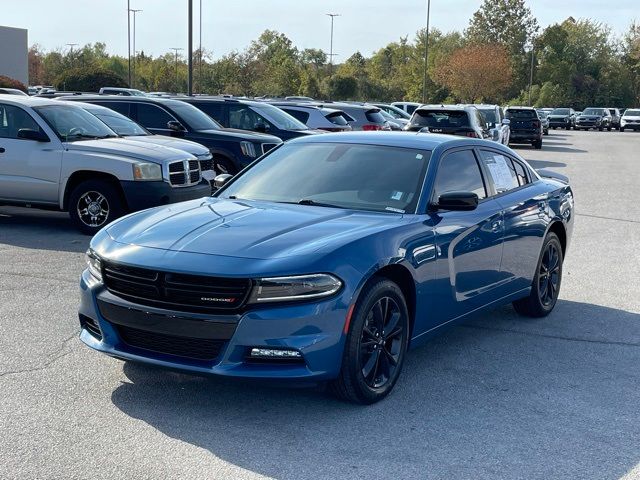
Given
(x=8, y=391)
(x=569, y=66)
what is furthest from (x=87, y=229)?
(x=569, y=66)

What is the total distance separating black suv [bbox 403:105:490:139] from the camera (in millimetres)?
21641

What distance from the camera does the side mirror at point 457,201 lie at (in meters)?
5.80

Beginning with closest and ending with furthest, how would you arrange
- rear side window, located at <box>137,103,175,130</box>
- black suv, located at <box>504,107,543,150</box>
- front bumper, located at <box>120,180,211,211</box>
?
front bumper, located at <box>120,180,211,211</box>
rear side window, located at <box>137,103,175,130</box>
black suv, located at <box>504,107,543,150</box>

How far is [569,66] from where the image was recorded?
101312mm

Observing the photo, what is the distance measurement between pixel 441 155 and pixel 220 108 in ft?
38.2

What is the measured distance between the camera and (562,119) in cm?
6600

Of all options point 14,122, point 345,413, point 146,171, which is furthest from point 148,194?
point 345,413

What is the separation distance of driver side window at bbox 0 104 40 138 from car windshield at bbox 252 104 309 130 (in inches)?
252

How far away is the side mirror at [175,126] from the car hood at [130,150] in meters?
3.10

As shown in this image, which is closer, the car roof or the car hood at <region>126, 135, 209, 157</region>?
the car roof

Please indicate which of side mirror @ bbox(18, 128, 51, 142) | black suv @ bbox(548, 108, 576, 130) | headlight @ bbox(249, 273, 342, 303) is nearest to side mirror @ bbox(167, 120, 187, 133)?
side mirror @ bbox(18, 128, 51, 142)

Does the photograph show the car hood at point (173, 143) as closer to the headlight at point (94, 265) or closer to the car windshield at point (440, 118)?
the headlight at point (94, 265)

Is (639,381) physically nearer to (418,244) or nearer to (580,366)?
(580,366)

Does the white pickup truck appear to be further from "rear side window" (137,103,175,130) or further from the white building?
the white building
